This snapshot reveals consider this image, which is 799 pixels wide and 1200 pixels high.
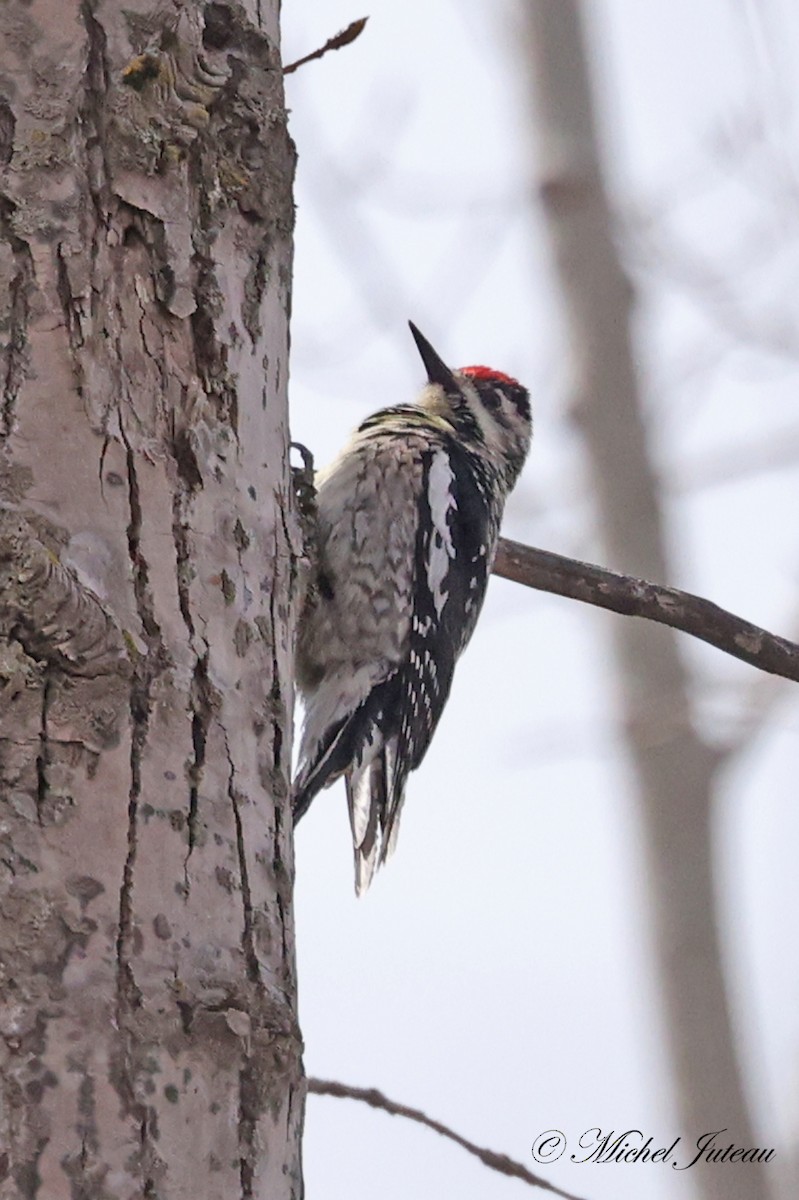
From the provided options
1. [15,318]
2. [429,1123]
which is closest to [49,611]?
[15,318]

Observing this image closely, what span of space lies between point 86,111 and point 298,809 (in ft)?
6.28

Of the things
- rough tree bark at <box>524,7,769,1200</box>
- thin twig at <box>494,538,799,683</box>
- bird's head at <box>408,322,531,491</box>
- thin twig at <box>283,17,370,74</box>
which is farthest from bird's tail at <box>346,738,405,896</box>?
thin twig at <box>283,17,370,74</box>

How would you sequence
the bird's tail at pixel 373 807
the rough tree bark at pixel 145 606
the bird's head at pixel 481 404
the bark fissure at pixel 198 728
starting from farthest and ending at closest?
the bird's head at pixel 481 404
the bird's tail at pixel 373 807
the bark fissure at pixel 198 728
the rough tree bark at pixel 145 606

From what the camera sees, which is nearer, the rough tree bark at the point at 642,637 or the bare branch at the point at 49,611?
the bare branch at the point at 49,611

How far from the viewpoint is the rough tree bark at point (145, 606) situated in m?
1.42

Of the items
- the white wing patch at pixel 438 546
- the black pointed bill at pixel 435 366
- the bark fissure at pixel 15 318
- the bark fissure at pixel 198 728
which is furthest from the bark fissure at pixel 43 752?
the black pointed bill at pixel 435 366

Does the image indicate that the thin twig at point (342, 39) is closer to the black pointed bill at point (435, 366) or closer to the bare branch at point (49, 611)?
the bare branch at point (49, 611)

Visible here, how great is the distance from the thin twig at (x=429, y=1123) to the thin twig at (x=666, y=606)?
1082 mm

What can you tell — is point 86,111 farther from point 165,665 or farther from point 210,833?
point 210,833

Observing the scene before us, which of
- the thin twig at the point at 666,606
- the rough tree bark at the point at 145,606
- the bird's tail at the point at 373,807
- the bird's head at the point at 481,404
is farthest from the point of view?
Result: the bird's head at the point at 481,404

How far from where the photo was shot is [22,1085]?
1.36 m

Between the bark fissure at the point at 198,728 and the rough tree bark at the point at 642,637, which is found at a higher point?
the rough tree bark at the point at 642,637

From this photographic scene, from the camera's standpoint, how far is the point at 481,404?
4.66 metres

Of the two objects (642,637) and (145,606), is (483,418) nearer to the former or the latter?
(642,637)
